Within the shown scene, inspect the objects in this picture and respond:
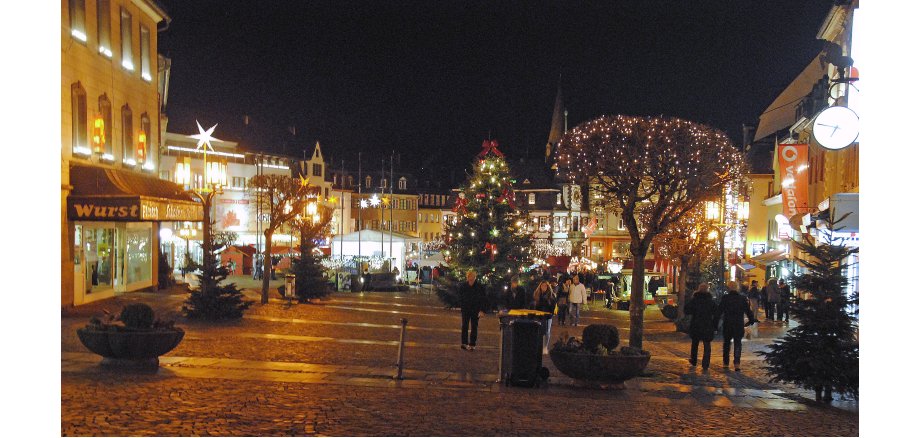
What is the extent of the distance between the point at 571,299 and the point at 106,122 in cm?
1417

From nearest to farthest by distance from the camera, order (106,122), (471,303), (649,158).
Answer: (471,303)
(649,158)
(106,122)

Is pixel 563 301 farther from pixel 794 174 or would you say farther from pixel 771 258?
pixel 771 258

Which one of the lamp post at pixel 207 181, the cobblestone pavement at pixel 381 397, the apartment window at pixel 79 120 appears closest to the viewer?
the cobblestone pavement at pixel 381 397

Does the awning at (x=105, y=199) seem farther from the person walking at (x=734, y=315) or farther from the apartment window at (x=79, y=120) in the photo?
the person walking at (x=734, y=315)

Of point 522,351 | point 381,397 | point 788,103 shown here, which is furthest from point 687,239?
point 788,103

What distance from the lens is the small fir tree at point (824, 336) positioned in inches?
467

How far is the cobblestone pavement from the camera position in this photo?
359 inches

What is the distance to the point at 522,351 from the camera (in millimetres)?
12250

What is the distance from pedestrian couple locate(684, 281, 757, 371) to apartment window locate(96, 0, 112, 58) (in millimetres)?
16827

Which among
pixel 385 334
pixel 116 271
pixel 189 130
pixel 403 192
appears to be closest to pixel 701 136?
pixel 385 334

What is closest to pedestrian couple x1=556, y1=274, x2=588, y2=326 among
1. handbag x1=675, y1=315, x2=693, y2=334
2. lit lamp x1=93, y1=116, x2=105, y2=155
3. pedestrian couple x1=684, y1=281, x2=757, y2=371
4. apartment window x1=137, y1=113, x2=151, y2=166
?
handbag x1=675, y1=315, x2=693, y2=334

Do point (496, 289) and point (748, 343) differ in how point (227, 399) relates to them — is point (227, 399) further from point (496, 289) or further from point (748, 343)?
point (496, 289)

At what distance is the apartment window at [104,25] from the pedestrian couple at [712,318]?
16.8 meters

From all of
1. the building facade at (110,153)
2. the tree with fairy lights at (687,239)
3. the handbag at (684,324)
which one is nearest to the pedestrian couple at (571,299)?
the handbag at (684,324)
